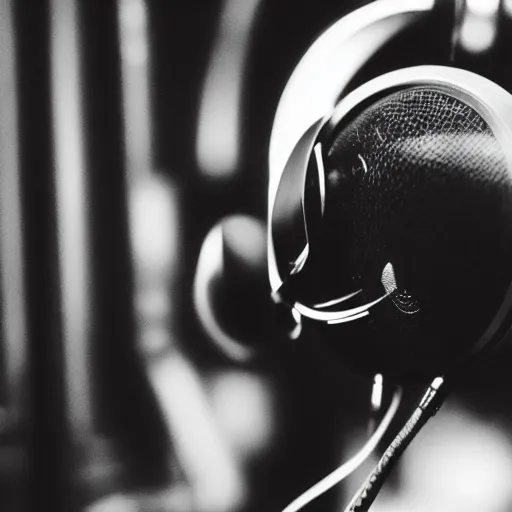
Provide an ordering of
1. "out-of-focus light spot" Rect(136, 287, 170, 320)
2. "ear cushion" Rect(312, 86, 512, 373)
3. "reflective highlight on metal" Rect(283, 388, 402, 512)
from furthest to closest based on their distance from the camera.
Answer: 1. "out-of-focus light spot" Rect(136, 287, 170, 320)
2. "reflective highlight on metal" Rect(283, 388, 402, 512)
3. "ear cushion" Rect(312, 86, 512, 373)

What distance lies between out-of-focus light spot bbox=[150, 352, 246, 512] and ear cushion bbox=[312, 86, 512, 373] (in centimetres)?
25

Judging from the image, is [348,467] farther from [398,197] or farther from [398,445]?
[398,197]

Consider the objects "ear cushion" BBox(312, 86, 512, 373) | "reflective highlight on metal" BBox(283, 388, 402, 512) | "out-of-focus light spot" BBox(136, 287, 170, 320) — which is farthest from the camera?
"out-of-focus light spot" BBox(136, 287, 170, 320)

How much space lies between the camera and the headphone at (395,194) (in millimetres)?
536

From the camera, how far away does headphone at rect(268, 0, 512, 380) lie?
1.76 feet

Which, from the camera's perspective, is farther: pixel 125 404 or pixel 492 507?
pixel 125 404

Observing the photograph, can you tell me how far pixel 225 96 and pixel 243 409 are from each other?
0.41 meters

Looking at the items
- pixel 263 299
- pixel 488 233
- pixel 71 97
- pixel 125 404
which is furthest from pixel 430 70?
pixel 125 404

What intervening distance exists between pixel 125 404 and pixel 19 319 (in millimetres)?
177

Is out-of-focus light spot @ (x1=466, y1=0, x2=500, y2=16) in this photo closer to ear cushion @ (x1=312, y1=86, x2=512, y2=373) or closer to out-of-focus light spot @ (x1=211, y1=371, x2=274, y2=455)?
ear cushion @ (x1=312, y1=86, x2=512, y2=373)

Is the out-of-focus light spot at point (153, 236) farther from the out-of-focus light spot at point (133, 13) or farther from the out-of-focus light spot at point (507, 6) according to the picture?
the out-of-focus light spot at point (507, 6)

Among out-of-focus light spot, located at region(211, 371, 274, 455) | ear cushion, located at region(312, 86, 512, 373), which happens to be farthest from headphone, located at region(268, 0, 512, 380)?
out-of-focus light spot, located at region(211, 371, 274, 455)

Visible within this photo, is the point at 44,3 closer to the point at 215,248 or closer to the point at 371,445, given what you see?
the point at 215,248

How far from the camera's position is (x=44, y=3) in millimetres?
748
